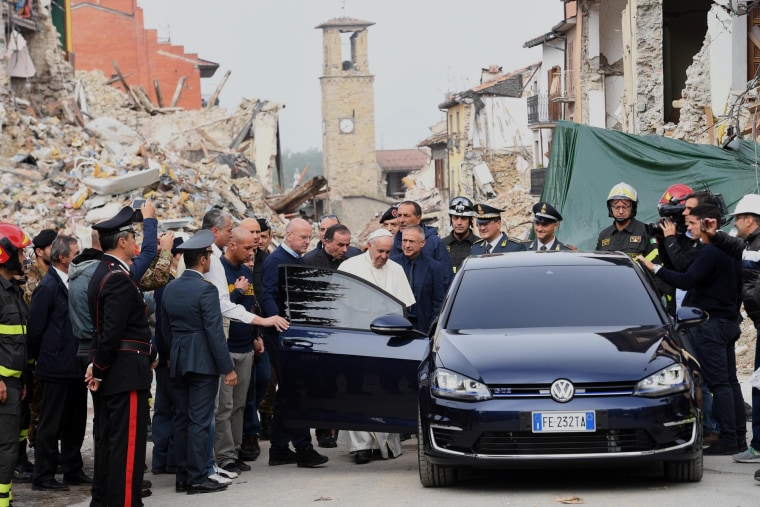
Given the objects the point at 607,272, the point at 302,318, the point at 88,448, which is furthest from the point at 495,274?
the point at 88,448

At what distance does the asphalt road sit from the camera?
23.4 feet

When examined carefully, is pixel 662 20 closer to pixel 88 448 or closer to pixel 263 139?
pixel 88 448

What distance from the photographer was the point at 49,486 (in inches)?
342

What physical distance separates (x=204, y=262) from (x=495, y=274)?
2.15 meters

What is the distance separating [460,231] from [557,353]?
5.15 m

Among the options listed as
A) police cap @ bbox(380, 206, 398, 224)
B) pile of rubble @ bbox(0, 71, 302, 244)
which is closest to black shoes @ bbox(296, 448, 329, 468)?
police cap @ bbox(380, 206, 398, 224)

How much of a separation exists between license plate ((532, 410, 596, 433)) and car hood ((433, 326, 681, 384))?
0.70 ft

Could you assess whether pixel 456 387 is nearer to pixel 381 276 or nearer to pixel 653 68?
pixel 381 276

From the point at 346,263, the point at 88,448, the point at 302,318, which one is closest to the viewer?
the point at 302,318

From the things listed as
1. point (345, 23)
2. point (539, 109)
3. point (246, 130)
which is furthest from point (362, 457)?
point (345, 23)

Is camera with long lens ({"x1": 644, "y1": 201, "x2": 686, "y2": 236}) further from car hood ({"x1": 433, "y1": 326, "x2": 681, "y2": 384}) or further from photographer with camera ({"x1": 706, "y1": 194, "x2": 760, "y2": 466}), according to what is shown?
car hood ({"x1": 433, "y1": 326, "x2": 681, "y2": 384})

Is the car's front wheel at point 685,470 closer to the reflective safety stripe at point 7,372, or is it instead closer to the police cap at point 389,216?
the reflective safety stripe at point 7,372

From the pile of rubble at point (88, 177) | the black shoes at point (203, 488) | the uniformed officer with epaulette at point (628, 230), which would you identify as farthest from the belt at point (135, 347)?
the pile of rubble at point (88, 177)

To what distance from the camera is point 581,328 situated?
7875mm
